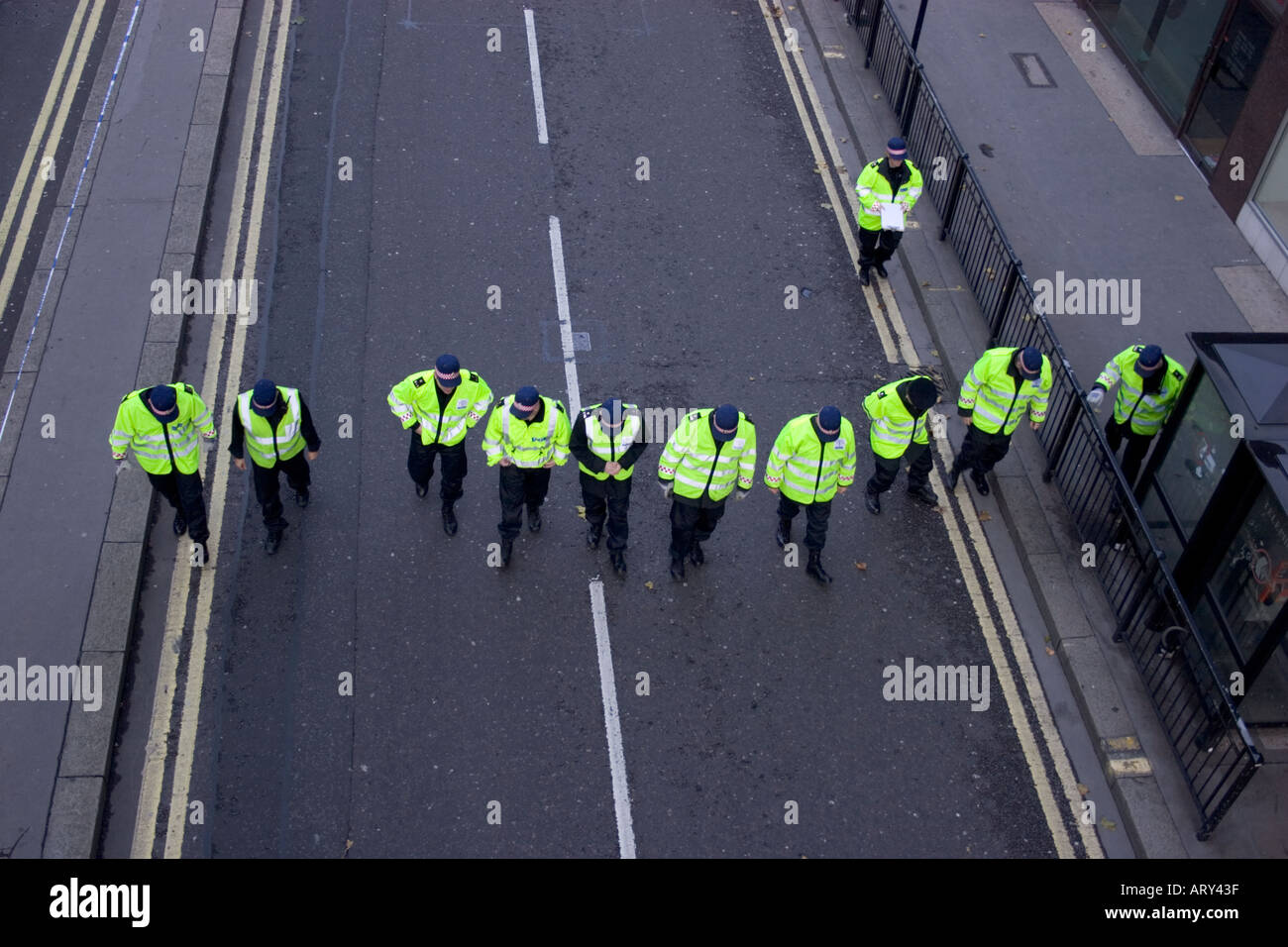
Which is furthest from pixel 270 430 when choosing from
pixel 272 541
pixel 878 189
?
pixel 878 189

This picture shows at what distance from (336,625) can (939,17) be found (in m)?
13.3

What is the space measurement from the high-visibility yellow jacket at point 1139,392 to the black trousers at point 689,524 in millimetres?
3728

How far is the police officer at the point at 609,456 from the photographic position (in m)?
9.62

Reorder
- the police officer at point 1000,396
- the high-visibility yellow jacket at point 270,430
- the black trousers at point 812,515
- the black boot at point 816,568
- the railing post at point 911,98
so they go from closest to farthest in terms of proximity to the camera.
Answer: the high-visibility yellow jacket at point 270,430 < the black trousers at point 812,515 < the police officer at point 1000,396 < the black boot at point 816,568 < the railing post at point 911,98

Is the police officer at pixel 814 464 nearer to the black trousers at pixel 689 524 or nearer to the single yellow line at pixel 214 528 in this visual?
the black trousers at pixel 689 524

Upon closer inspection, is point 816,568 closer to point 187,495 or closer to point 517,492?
point 517,492

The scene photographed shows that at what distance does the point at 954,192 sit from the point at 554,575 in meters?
6.78

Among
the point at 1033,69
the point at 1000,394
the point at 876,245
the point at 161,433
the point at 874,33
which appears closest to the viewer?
the point at 161,433

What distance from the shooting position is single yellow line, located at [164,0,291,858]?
8.83 metres

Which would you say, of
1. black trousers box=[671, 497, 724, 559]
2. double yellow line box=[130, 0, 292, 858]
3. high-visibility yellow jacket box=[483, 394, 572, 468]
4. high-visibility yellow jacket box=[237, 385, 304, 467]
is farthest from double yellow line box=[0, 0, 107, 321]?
black trousers box=[671, 497, 724, 559]

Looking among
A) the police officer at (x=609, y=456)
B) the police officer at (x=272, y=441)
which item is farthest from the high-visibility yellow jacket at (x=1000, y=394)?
the police officer at (x=272, y=441)

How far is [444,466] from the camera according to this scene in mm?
10211

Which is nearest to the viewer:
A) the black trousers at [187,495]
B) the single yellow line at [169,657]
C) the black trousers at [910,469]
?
the single yellow line at [169,657]

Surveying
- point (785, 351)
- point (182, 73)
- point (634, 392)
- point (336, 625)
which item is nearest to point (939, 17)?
point (785, 351)
